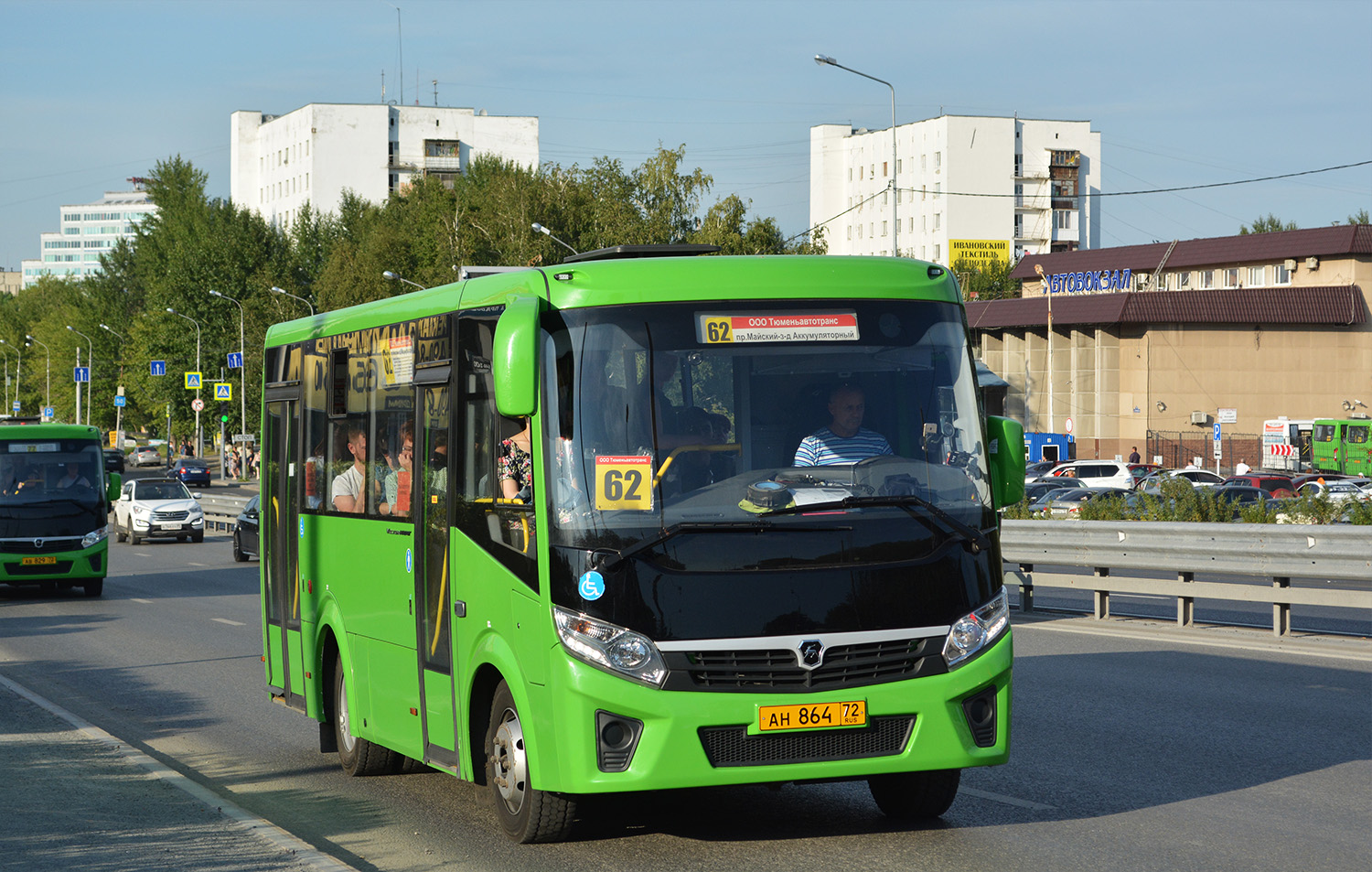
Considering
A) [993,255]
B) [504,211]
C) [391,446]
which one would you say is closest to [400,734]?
[391,446]

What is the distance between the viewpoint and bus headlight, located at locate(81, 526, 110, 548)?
24.5 meters

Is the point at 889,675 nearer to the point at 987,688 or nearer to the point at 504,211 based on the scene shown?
the point at 987,688

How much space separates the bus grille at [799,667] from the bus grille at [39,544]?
66.7 ft

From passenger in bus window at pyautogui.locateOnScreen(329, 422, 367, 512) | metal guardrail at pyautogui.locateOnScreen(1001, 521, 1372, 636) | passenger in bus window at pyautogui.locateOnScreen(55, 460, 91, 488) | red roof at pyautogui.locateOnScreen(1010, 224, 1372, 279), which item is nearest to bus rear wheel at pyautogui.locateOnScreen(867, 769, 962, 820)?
passenger in bus window at pyautogui.locateOnScreen(329, 422, 367, 512)

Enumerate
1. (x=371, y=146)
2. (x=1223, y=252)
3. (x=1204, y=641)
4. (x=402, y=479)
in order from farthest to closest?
(x=371, y=146) → (x=1223, y=252) → (x=1204, y=641) → (x=402, y=479)

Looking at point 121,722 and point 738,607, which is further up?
point 738,607

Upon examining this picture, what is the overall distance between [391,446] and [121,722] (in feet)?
15.8

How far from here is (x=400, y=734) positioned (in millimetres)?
8227

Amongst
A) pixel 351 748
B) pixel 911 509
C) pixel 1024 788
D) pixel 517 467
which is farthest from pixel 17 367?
pixel 911 509

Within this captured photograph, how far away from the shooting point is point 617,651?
6352mm

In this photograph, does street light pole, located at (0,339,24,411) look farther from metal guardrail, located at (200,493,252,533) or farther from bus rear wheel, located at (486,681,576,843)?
bus rear wheel, located at (486,681,576,843)

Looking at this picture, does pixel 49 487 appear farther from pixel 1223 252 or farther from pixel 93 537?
pixel 1223 252

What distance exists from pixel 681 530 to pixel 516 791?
1.49 meters

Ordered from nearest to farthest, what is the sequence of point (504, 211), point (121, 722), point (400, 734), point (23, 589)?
point (400, 734), point (121, 722), point (23, 589), point (504, 211)
